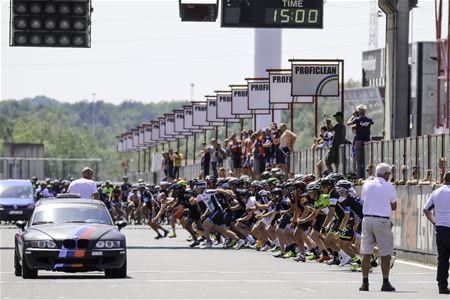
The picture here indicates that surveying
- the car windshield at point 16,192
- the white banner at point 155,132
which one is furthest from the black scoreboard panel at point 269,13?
the white banner at point 155,132

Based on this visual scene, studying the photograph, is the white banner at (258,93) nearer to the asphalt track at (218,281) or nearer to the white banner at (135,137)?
the asphalt track at (218,281)

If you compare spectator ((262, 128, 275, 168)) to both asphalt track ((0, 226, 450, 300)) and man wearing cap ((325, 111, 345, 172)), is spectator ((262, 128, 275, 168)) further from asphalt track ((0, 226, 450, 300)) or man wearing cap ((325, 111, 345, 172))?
asphalt track ((0, 226, 450, 300))

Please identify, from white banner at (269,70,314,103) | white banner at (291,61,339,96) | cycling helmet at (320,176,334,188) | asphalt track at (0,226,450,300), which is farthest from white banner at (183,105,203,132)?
cycling helmet at (320,176,334,188)

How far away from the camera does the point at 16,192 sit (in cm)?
5841

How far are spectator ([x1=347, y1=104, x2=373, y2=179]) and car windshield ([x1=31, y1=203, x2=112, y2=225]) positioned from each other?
9559 mm

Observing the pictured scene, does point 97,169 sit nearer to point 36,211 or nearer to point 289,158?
point 289,158

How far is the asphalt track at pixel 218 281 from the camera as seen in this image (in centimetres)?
2077

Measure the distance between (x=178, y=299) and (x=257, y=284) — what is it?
12.1 ft

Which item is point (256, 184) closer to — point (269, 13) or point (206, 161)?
point (269, 13)

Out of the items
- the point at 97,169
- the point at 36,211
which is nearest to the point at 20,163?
the point at 97,169

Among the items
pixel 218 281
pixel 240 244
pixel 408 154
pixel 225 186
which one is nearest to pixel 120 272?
pixel 218 281

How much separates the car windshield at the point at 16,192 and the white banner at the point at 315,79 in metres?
15.9

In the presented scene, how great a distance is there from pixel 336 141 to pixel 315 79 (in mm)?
8949

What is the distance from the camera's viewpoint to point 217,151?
181 ft
